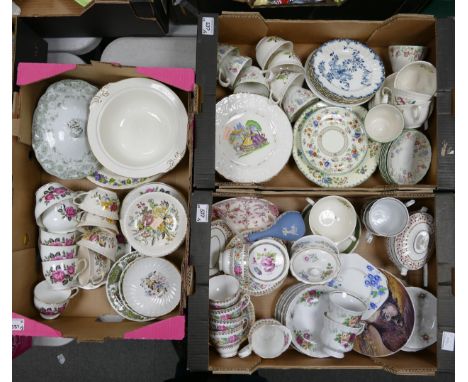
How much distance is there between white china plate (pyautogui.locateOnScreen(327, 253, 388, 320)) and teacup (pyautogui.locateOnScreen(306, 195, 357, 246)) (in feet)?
0.25

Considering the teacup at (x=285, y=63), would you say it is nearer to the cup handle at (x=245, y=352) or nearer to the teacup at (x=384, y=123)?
the teacup at (x=384, y=123)

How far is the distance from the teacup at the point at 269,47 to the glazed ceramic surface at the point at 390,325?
77 centimetres

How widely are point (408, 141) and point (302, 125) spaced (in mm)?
A: 326

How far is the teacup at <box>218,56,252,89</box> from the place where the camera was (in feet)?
3.57

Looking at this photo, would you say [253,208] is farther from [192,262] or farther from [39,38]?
[39,38]

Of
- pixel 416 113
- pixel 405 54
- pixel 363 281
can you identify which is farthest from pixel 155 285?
pixel 405 54

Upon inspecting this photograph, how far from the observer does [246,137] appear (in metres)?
1.11

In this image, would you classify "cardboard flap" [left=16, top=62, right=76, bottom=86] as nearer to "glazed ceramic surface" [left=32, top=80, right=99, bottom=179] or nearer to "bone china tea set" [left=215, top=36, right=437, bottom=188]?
"glazed ceramic surface" [left=32, top=80, right=99, bottom=179]

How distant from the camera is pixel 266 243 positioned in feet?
3.62

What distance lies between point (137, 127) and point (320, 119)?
556mm

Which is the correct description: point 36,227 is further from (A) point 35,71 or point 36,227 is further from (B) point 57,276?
(A) point 35,71

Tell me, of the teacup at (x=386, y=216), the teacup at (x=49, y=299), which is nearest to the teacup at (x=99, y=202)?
the teacup at (x=49, y=299)

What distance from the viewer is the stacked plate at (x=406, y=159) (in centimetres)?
110

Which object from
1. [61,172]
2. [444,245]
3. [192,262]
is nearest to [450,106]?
[444,245]
